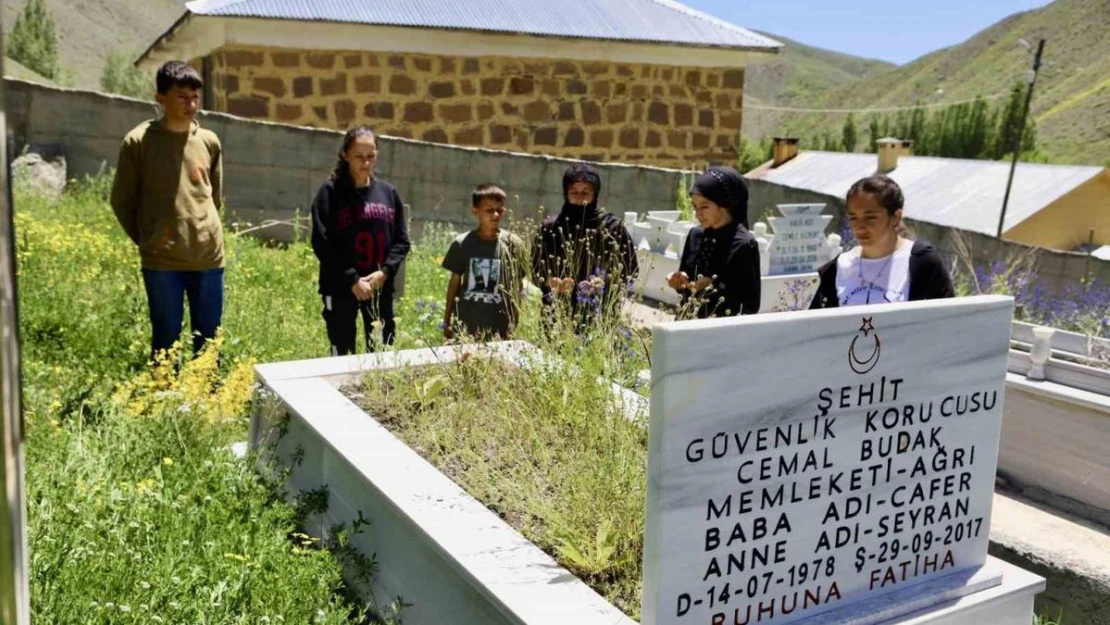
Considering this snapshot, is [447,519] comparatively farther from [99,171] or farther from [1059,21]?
[1059,21]

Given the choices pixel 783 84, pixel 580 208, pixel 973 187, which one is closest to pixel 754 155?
pixel 973 187

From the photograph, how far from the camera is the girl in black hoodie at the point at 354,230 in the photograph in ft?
17.5

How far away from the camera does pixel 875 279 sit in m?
3.86

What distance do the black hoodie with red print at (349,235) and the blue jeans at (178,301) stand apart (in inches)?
24.8

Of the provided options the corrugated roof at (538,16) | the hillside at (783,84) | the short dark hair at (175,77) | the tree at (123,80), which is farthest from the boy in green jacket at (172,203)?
the hillside at (783,84)

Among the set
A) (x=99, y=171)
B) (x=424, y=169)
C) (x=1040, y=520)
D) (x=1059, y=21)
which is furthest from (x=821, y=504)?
(x=1059, y=21)

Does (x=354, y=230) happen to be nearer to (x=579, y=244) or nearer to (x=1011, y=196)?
(x=579, y=244)

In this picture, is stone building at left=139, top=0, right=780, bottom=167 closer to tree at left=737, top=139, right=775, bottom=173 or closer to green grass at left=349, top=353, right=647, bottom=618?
green grass at left=349, top=353, right=647, bottom=618

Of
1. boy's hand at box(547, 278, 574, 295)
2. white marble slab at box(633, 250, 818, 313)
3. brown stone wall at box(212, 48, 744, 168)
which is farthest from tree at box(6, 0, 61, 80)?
boy's hand at box(547, 278, 574, 295)

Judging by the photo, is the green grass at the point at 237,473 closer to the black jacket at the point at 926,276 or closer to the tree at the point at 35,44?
the black jacket at the point at 926,276

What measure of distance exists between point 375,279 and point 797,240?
17.5 ft

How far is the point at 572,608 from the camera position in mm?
2746

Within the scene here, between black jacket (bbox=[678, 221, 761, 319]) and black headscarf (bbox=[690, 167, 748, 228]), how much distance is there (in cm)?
12

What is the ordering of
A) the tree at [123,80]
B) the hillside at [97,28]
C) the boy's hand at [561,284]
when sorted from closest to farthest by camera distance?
the boy's hand at [561,284], the tree at [123,80], the hillside at [97,28]
